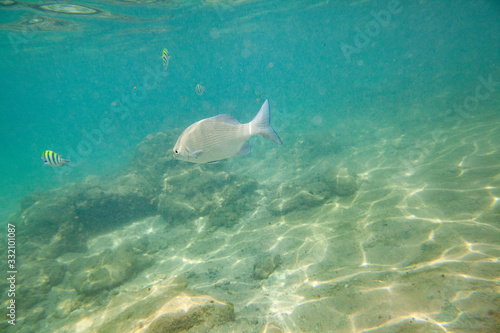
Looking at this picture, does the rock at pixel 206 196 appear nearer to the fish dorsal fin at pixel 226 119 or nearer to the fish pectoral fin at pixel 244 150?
the fish pectoral fin at pixel 244 150

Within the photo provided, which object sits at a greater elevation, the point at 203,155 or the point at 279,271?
the point at 203,155

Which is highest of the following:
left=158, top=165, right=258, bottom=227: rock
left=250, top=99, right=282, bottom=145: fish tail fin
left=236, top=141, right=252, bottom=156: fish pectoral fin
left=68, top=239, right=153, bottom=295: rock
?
left=250, top=99, right=282, bottom=145: fish tail fin

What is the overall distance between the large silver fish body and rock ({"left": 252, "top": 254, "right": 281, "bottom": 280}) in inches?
110

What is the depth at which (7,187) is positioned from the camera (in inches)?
→ 914

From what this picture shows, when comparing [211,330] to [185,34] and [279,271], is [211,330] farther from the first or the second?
[185,34]

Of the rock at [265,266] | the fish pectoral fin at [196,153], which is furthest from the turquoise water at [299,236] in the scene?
the fish pectoral fin at [196,153]

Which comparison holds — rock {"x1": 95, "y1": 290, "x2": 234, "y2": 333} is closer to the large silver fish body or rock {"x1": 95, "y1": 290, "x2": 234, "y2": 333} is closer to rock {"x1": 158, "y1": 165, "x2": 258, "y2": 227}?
the large silver fish body

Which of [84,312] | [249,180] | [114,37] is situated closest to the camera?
[84,312]

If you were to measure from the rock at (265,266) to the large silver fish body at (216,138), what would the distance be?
9.13 ft

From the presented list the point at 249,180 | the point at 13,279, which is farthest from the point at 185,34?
the point at 13,279

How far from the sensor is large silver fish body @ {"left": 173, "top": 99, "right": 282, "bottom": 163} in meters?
2.71

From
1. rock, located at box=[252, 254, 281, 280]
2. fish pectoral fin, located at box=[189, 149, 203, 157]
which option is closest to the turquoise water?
rock, located at box=[252, 254, 281, 280]

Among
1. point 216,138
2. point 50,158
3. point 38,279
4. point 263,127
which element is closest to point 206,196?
point 50,158

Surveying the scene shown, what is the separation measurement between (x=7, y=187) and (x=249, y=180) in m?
28.8
